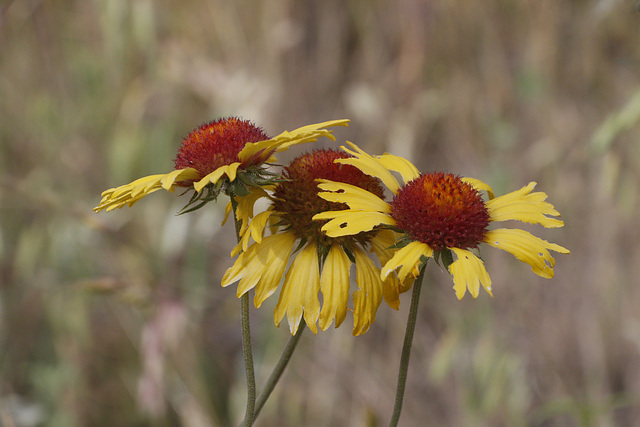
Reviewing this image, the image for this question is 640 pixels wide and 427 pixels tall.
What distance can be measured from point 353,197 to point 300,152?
1.45 m

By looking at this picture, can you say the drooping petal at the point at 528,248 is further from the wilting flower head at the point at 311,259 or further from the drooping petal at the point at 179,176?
the drooping petal at the point at 179,176

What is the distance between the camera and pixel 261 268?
80 cm

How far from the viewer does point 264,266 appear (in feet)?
2.63

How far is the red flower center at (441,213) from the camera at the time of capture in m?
0.79

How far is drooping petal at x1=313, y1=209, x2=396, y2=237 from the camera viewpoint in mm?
729

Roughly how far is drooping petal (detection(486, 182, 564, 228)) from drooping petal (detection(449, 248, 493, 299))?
14 cm

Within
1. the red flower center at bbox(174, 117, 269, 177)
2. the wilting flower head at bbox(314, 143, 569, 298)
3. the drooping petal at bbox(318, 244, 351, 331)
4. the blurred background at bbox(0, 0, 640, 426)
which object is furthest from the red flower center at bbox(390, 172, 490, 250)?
the blurred background at bbox(0, 0, 640, 426)

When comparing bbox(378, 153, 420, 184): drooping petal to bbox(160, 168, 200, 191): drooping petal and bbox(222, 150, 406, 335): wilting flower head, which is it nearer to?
bbox(222, 150, 406, 335): wilting flower head

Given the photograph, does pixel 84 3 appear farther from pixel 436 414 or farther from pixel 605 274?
pixel 605 274

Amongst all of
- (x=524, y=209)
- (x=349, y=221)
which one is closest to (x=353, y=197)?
(x=349, y=221)

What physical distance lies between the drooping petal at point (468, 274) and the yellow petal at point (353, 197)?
138 mm

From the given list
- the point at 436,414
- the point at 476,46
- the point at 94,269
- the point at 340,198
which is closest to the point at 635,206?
the point at 476,46

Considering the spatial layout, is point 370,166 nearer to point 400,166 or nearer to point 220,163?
point 400,166

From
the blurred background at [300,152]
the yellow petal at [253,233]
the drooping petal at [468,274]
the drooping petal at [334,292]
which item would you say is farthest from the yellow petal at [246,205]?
the blurred background at [300,152]
